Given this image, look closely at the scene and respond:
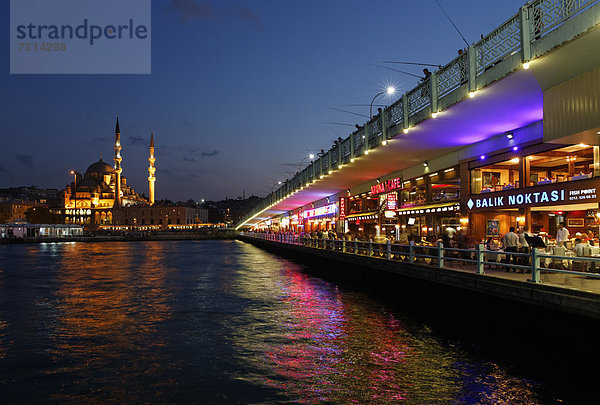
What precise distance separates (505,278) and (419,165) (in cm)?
1872

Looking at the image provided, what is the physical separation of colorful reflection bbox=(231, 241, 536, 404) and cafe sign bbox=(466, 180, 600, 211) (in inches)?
302

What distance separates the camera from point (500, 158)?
21688 millimetres

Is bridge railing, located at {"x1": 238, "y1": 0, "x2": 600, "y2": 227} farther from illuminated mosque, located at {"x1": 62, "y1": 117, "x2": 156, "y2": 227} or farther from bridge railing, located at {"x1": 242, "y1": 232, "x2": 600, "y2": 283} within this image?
illuminated mosque, located at {"x1": 62, "y1": 117, "x2": 156, "y2": 227}

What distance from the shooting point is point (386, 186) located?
36125mm

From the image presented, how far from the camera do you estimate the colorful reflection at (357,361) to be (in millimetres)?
8383

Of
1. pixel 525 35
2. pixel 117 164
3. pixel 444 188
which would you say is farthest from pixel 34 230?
pixel 525 35

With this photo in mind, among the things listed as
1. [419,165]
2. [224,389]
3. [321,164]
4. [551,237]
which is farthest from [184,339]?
[321,164]

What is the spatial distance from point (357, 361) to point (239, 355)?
2611 millimetres

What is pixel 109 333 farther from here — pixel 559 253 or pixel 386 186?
pixel 386 186

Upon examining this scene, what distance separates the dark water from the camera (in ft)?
27.8

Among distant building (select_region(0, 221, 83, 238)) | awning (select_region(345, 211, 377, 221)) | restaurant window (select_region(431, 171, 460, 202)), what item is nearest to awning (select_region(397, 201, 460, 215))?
restaurant window (select_region(431, 171, 460, 202))

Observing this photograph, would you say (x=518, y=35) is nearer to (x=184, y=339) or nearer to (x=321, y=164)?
(x=184, y=339)

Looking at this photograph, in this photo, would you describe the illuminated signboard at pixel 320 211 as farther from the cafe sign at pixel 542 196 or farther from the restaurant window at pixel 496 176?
the cafe sign at pixel 542 196

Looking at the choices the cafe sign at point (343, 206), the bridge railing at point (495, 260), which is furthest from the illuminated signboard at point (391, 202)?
the cafe sign at point (343, 206)
